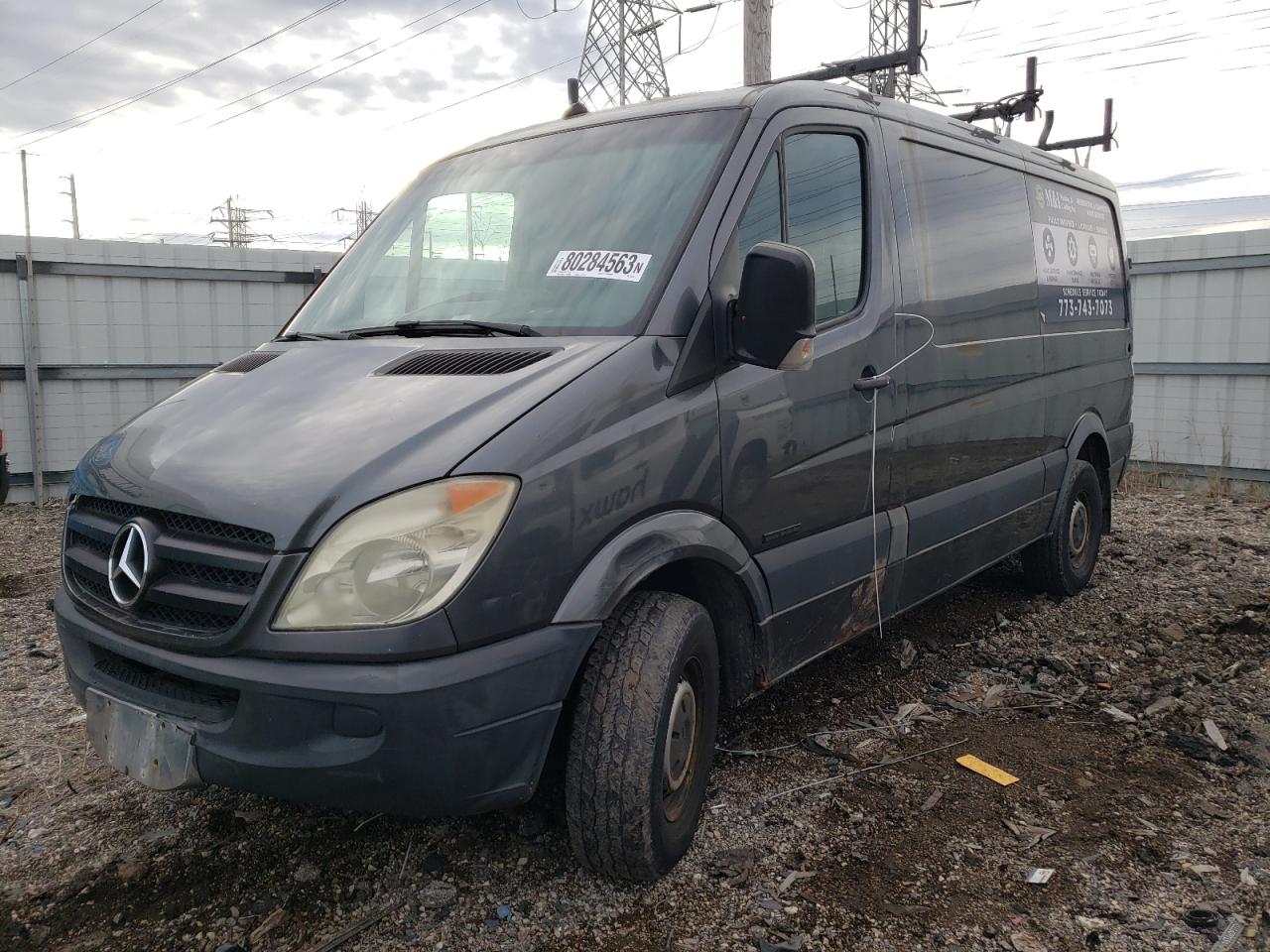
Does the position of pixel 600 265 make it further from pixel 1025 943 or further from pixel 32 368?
pixel 32 368

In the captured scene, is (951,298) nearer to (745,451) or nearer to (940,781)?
(745,451)

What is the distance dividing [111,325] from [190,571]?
Result: 8224 millimetres

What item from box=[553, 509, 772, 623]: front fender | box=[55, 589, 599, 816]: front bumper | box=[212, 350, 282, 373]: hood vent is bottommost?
box=[55, 589, 599, 816]: front bumper

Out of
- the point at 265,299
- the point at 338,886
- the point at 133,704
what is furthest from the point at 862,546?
the point at 265,299

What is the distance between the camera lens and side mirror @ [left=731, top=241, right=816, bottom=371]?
8.86ft

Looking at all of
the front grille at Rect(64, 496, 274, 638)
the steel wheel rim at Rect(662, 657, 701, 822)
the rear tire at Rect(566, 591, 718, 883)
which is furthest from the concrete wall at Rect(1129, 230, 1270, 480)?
the front grille at Rect(64, 496, 274, 638)

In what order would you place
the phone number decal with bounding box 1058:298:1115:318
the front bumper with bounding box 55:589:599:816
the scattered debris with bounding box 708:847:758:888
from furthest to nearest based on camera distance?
the phone number decal with bounding box 1058:298:1115:318, the scattered debris with bounding box 708:847:758:888, the front bumper with bounding box 55:589:599:816

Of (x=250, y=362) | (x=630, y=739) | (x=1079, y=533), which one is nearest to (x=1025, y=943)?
(x=630, y=739)

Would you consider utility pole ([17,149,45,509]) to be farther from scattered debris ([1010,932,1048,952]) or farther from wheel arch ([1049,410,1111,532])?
scattered debris ([1010,932,1048,952])

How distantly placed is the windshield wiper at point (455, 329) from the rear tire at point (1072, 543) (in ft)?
11.8

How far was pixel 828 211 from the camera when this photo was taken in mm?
3465

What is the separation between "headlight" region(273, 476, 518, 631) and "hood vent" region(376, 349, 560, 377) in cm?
50

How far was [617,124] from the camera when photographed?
3375 millimetres

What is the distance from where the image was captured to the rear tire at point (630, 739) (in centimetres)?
252
